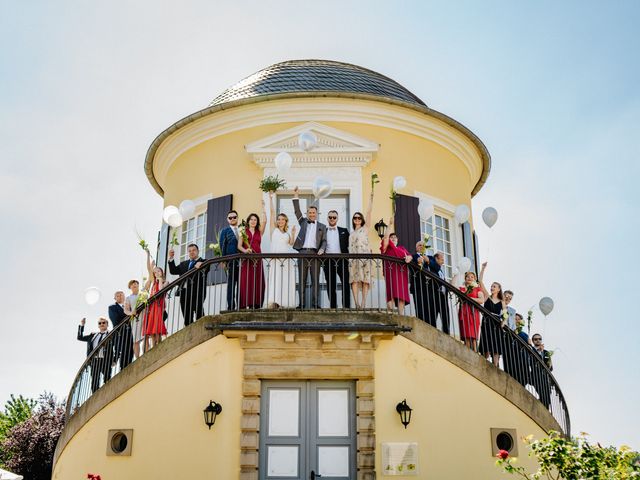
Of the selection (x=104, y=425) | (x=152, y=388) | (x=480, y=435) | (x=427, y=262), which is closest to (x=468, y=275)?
(x=427, y=262)

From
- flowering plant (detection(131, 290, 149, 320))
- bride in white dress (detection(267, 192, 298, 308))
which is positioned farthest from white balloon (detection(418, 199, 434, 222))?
flowering plant (detection(131, 290, 149, 320))

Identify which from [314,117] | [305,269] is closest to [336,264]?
[305,269]

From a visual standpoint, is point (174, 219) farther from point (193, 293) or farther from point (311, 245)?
point (311, 245)

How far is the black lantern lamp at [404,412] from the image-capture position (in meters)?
9.68

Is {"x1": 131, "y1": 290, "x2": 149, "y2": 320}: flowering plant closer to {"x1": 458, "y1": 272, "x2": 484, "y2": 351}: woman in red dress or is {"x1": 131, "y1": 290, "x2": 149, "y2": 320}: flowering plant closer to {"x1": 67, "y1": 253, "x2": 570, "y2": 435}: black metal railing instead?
{"x1": 67, "y1": 253, "x2": 570, "y2": 435}: black metal railing

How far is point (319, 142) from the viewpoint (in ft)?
42.1

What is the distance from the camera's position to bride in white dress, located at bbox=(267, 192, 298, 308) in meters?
10.3

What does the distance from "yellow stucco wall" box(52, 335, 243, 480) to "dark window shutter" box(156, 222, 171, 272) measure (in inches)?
144

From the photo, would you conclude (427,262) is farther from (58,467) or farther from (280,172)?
(58,467)

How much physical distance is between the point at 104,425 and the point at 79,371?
4.44ft

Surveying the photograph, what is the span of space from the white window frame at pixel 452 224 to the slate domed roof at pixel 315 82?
70.1 inches

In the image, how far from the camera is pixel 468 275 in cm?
1112

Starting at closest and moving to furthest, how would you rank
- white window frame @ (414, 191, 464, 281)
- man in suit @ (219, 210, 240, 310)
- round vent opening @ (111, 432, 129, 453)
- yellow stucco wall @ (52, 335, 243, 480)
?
yellow stucco wall @ (52, 335, 243, 480)
round vent opening @ (111, 432, 129, 453)
man in suit @ (219, 210, 240, 310)
white window frame @ (414, 191, 464, 281)

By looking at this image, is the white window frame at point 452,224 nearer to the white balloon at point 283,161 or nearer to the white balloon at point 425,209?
the white balloon at point 425,209
